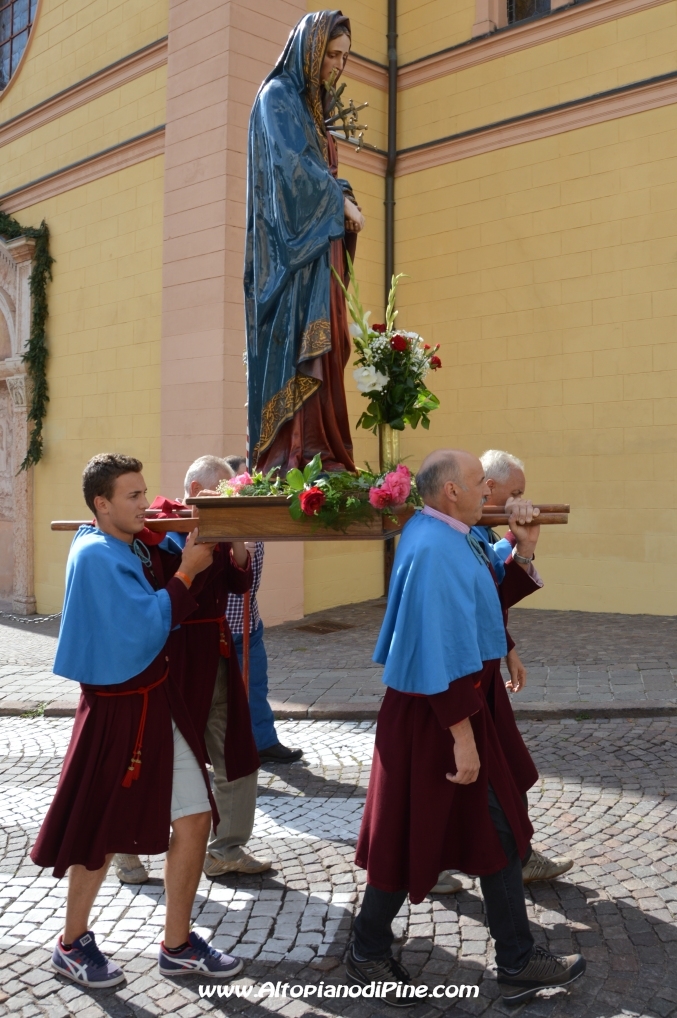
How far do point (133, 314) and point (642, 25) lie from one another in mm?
6433

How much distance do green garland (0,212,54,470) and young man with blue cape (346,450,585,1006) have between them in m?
10.7

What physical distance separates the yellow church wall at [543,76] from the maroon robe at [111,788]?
8.95 metres

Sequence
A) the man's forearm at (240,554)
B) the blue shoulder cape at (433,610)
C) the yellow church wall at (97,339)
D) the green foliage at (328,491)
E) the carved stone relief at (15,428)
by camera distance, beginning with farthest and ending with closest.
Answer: the carved stone relief at (15,428), the yellow church wall at (97,339), the man's forearm at (240,554), the green foliage at (328,491), the blue shoulder cape at (433,610)

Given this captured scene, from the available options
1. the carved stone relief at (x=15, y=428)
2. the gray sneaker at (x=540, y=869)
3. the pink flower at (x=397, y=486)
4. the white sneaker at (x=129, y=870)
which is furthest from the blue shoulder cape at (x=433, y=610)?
the carved stone relief at (x=15, y=428)

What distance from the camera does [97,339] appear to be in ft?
39.1

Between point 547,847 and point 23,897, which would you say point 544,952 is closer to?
point 547,847

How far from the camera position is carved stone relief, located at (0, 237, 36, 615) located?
13.1 meters

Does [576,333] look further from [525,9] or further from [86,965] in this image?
[86,965]

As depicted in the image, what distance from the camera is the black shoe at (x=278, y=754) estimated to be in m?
5.64

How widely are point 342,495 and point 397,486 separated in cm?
24

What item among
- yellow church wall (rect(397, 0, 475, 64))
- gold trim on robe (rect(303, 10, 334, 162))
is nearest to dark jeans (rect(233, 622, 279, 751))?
gold trim on robe (rect(303, 10, 334, 162))

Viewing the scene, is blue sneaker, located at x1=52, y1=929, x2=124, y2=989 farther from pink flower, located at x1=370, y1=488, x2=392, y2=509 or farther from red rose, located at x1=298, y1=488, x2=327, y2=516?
pink flower, located at x1=370, y1=488, x2=392, y2=509

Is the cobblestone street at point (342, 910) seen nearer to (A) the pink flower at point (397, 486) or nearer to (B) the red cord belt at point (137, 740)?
(B) the red cord belt at point (137, 740)

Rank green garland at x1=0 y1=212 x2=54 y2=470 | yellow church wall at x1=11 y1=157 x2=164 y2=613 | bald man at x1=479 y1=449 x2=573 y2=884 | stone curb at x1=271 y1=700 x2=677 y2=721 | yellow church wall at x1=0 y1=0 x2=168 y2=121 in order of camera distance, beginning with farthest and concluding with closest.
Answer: green garland at x1=0 y1=212 x2=54 y2=470 < yellow church wall at x1=0 y1=0 x2=168 y2=121 < yellow church wall at x1=11 y1=157 x2=164 y2=613 < stone curb at x1=271 y1=700 x2=677 y2=721 < bald man at x1=479 y1=449 x2=573 y2=884
